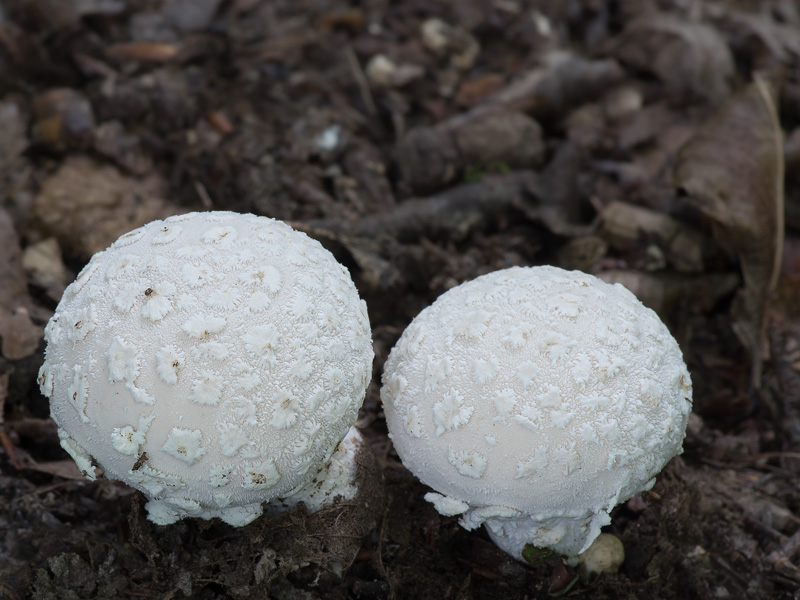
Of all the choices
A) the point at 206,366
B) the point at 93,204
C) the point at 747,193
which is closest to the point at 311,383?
the point at 206,366

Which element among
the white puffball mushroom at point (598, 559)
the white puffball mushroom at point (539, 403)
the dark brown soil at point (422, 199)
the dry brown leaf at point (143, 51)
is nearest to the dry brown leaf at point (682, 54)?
the dark brown soil at point (422, 199)

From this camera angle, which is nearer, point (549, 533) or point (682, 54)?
point (549, 533)

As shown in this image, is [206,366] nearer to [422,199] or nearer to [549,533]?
[549,533]

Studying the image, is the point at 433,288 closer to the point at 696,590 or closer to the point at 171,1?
the point at 696,590

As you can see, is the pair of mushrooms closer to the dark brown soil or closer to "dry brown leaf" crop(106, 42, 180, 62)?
the dark brown soil

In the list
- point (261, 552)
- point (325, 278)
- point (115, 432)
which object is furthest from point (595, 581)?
point (115, 432)
